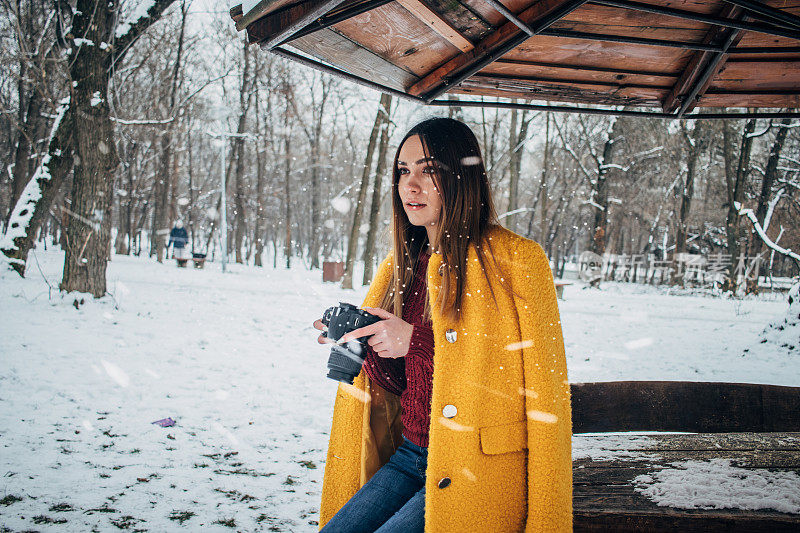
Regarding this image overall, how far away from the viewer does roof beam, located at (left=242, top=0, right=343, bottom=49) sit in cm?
168

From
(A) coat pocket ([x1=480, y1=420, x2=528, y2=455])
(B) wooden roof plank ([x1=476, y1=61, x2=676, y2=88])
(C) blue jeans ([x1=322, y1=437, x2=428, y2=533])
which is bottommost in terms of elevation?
(C) blue jeans ([x1=322, y1=437, x2=428, y2=533])

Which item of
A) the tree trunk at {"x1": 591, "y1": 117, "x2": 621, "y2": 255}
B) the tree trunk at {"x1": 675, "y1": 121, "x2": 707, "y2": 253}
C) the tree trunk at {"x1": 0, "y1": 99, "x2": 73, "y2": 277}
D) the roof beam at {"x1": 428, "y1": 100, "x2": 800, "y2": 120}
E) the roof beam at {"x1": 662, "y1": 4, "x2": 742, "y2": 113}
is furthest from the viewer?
the tree trunk at {"x1": 591, "y1": 117, "x2": 621, "y2": 255}

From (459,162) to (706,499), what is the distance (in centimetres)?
156

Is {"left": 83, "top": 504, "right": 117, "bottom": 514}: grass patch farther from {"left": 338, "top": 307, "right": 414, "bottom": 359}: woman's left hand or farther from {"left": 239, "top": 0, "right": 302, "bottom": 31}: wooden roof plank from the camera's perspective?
{"left": 239, "top": 0, "right": 302, "bottom": 31}: wooden roof plank

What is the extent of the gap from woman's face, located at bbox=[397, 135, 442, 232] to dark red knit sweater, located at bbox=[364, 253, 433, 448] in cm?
30

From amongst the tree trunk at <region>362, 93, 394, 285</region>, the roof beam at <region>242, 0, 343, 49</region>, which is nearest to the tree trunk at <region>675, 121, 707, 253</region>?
the tree trunk at <region>362, 93, 394, 285</region>

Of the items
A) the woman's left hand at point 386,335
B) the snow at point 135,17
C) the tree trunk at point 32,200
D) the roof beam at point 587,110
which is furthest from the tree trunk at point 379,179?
the woman's left hand at point 386,335

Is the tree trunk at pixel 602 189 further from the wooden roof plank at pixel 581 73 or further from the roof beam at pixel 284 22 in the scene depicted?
the roof beam at pixel 284 22

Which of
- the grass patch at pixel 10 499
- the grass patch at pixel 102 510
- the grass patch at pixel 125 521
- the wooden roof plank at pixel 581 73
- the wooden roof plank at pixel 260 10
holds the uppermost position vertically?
the wooden roof plank at pixel 581 73

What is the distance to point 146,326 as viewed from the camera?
768cm

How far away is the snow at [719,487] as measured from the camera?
1.75 metres

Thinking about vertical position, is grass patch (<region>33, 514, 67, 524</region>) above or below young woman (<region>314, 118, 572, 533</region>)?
below

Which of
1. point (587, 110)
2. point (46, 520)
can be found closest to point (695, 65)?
point (587, 110)

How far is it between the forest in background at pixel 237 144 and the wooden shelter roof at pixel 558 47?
94cm
